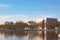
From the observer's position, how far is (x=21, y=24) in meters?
37.2

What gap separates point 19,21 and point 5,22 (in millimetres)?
2856

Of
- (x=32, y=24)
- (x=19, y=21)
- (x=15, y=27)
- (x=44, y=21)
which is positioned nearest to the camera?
(x=15, y=27)

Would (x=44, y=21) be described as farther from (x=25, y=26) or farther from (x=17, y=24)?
(x=17, y=24)

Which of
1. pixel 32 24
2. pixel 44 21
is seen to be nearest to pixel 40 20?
pixel 44 21

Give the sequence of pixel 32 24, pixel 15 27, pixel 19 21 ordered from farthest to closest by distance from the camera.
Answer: pixel 32 24 → pixel 19 21 → pixel 15 27

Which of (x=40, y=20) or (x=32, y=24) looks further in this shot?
(x=40, y=20)

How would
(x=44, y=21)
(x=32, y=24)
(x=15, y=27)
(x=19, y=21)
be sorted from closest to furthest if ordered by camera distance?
(x=15, y=27) < (x=19, y=21) < (x=32, y=24) < (x=44, y=21)

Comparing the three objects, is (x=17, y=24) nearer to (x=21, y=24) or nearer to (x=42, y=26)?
(x=21, y=24)

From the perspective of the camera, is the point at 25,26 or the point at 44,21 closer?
the point at 25,26

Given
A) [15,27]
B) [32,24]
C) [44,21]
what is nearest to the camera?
[15,27]

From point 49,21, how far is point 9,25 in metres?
10.5

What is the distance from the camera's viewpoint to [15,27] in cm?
3600

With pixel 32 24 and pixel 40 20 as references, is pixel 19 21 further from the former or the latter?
pixel 40 20

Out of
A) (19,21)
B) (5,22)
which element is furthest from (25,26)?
(5,22)
